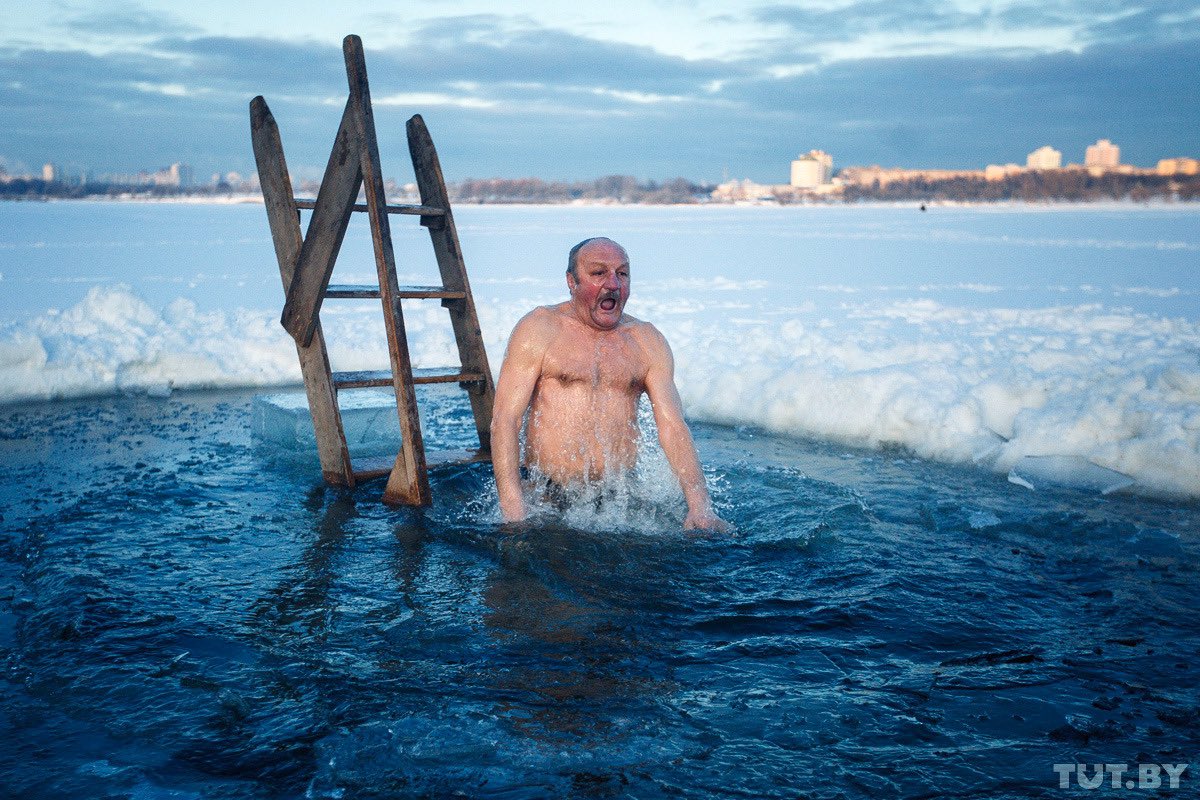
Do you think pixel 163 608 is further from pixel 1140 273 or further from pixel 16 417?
pixel 1140 273

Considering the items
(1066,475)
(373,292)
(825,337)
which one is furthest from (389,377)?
(825,337)

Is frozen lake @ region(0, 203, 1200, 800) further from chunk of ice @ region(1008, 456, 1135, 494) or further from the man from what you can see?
the man

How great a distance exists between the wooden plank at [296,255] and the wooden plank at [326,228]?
80 mm

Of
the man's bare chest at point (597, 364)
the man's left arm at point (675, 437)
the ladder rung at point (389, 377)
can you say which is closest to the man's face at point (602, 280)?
the man's bare chest at point (597, 364)

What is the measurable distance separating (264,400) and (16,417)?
2132mm

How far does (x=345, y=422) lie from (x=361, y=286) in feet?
4.31

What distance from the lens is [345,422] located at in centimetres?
598

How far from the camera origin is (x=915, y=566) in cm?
391

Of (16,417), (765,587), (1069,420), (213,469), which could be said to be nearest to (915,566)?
(765,587)

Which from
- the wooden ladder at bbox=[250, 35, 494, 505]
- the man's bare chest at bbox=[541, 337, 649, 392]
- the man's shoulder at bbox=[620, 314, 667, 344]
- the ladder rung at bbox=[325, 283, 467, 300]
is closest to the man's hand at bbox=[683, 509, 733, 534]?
the man's bare chest at bbox=[541, 337, 649, 392]

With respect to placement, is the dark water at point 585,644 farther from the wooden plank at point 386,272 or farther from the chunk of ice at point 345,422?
the chunk of ice at point 345,422

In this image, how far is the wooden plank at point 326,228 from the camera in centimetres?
466

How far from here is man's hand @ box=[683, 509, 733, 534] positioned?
419 centimetres

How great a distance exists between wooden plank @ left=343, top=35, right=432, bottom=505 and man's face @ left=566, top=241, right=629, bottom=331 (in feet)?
2.99
